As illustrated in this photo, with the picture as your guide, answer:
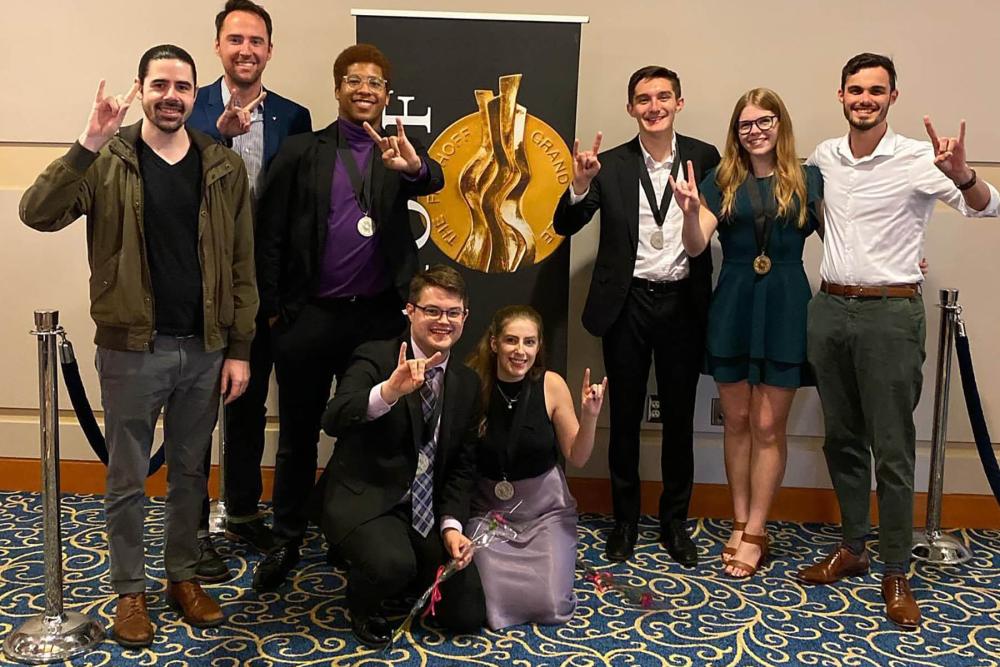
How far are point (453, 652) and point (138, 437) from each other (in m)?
1.15

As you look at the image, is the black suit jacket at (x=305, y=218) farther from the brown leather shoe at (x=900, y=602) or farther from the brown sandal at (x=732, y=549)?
the brown leather shoe at (x=900, y=602)

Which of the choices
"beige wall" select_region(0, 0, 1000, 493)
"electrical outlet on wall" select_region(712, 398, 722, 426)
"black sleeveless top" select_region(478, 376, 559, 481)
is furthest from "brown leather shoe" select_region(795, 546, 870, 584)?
"black sleeveless top" select_region(478, 376, 559, 481)

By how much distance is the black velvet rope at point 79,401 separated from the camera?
9.19 ft

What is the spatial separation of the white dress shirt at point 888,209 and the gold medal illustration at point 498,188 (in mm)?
1089

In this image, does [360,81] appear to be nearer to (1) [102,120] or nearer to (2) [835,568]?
(1) [102,120]

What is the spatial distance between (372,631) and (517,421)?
0.83 metres

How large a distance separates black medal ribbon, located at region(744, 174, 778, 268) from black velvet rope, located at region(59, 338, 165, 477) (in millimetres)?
2219

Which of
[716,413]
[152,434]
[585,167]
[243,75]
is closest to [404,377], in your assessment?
[152,434]

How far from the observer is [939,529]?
383 centimetres

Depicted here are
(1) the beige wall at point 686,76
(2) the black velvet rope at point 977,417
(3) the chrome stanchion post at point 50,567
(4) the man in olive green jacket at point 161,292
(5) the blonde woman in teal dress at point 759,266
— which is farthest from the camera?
(1) the beige wall at point 686,76

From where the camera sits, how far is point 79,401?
9.82 feet

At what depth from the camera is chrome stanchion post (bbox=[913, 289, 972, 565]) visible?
366 cm

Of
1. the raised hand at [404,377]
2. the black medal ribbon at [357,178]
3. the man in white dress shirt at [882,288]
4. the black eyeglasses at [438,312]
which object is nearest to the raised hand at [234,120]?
the black medal ribbon at [357,178]

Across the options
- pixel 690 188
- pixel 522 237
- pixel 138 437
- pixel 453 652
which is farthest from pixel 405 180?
pixel 453 652
